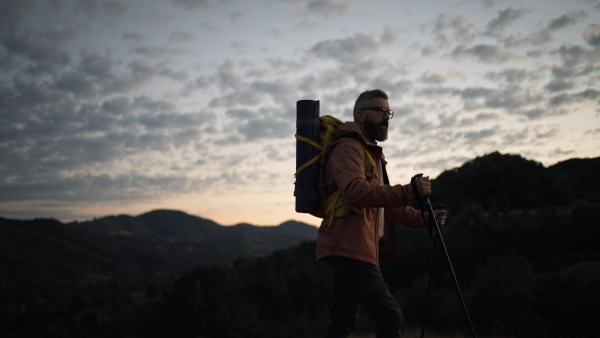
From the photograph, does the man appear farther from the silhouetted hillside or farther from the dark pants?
the silhouetted hillside

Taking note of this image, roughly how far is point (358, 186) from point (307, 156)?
0.63 metres

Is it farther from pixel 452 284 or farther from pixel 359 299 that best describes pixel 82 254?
pixel 359 299

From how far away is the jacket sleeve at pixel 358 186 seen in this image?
9.16 feet

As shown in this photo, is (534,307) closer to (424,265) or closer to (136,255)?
(424,265)

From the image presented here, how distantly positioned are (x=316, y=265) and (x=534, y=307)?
38667 millimetres

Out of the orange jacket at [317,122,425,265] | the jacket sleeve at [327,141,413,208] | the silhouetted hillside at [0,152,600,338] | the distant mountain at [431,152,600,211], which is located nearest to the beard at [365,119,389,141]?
the orange jacket at [317,122,425,265]

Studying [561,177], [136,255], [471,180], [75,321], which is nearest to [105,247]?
[136,255]

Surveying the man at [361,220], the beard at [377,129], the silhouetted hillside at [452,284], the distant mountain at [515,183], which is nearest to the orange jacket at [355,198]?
the man at [361,220]

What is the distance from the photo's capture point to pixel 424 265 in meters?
43.8

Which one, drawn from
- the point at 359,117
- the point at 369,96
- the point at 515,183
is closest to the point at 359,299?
the point at 359,117

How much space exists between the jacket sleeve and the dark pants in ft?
1.49

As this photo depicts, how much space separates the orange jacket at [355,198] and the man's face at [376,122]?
0.13 metres

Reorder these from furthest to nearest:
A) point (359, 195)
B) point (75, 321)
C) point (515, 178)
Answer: point (75, 321) < point (515, 178) < point (359, 195)

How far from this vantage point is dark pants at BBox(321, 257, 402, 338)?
9.14 feet
